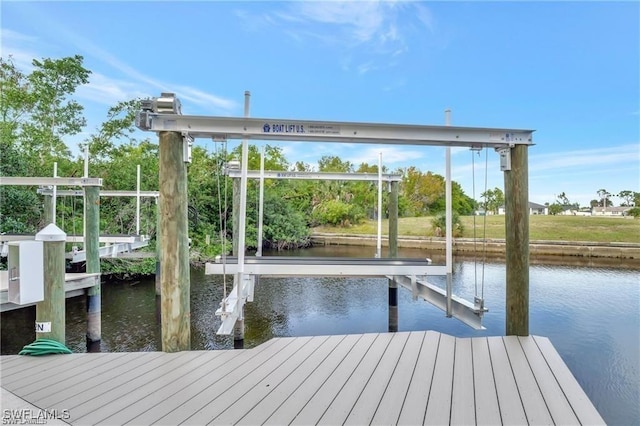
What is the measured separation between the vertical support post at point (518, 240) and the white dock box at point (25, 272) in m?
3.59

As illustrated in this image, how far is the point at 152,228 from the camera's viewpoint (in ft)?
35.6

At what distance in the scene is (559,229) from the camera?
1862 centimetres

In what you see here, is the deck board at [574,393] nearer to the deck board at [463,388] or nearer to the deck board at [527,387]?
the deck board at [527,387]

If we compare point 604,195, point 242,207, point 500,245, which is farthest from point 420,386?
point 604,195

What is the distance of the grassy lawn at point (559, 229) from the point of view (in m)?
16.7

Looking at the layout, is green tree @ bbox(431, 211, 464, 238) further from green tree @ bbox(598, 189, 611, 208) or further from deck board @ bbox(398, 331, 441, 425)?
green tree @ bbox(598, 189, 611, 208)

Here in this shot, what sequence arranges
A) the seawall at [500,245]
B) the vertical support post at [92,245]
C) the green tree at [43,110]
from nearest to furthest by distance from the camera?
the vertical support post at [92,245]
the green tree at [43,110]
the seawall at [500,245]

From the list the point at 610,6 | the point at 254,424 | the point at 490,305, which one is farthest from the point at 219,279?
the point at 610,6

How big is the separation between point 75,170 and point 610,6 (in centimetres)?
1615

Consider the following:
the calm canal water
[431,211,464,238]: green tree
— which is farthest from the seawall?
the calm canal water

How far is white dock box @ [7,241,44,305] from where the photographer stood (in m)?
2.15

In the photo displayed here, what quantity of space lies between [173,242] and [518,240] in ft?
9.17

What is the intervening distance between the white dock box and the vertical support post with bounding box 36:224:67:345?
0.07 m

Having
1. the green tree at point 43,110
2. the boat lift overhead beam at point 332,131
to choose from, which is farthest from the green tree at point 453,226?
the green tree at point 43,110
